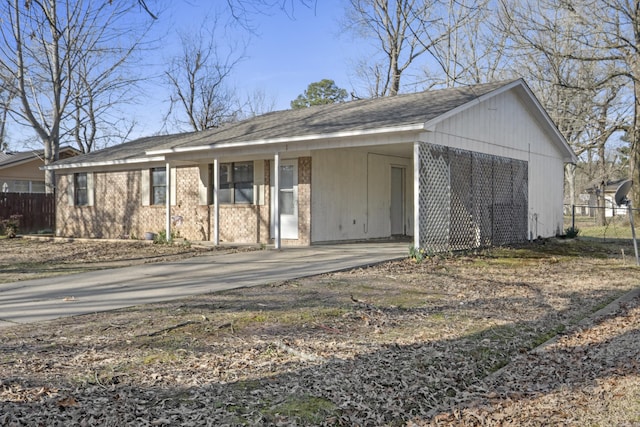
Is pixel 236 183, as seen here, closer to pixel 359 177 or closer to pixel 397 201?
pixel 359 177

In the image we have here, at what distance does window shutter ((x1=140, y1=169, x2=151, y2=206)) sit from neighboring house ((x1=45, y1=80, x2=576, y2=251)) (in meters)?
0.04

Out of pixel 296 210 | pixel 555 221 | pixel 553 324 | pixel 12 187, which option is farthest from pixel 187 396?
pixel 12 187

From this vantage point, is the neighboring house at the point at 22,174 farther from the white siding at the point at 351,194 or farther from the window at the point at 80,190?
the white siding at the point at 351,194

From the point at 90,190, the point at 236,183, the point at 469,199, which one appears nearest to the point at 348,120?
the point at 469,199

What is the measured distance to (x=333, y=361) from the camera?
453cm

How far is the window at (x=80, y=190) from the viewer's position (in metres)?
19.0

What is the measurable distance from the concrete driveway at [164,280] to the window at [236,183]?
271cm

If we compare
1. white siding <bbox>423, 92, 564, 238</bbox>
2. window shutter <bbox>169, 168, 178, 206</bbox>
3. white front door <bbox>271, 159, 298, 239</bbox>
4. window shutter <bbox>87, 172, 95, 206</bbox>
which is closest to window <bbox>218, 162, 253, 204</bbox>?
white front door <bbox>271, 159, 298, 239</bbox>

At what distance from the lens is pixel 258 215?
47.6 feet

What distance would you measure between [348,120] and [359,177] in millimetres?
2823

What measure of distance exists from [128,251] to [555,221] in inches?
507

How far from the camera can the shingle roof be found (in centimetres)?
1131

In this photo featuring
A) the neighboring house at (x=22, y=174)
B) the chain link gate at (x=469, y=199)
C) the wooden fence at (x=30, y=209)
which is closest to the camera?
the chain link gate at (x=469, y=199)

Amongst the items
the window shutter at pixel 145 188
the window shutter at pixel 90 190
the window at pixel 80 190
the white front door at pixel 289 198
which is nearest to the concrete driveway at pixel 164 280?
the white front door at pixel 289 198
